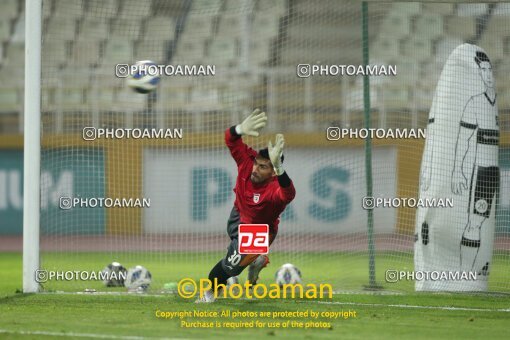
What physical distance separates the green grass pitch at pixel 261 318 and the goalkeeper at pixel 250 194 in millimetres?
401

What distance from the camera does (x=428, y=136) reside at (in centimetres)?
1188

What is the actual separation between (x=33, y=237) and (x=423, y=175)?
15.4 ft

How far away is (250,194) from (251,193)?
0.01 m

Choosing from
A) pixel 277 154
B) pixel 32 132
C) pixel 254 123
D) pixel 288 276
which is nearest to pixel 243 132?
pixel 254 123

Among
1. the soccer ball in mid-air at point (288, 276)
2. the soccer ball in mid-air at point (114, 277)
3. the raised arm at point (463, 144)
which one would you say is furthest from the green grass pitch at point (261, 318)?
the raised arm at point (463, 144)

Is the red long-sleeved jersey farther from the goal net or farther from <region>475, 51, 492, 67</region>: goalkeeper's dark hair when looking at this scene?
<region>475, 51, 492, 67</region>: goalkeeper's dark hair

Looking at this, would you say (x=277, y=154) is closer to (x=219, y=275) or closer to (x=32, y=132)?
(x=219, y=275)

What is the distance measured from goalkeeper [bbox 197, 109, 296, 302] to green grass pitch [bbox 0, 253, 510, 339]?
40 centimetres

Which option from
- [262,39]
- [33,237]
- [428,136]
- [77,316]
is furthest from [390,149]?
[77,316]

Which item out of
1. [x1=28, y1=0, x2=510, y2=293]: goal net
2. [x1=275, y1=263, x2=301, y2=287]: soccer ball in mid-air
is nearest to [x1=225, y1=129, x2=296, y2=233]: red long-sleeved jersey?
[x1=275, y1=263, x2=301, y2=287]: soccer ball in mid-air

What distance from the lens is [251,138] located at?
47.1 ft

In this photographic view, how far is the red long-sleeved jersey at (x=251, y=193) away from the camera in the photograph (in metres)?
10.0

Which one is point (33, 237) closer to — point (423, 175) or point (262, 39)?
point (423, 175)

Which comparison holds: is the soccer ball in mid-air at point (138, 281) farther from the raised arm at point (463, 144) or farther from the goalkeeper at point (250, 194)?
the raised arm at point (463, 144)
